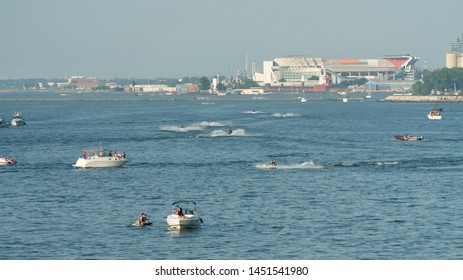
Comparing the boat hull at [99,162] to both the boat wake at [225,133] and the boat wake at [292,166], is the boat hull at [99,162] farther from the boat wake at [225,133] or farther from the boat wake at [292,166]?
the boat wake at [225,133]

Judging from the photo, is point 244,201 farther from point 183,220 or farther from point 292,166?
point 292,166

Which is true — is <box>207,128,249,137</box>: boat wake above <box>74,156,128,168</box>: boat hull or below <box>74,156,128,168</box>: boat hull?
below

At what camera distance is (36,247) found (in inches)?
2672

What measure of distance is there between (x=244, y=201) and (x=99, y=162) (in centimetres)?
3487

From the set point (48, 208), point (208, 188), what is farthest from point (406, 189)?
point (48, 208)

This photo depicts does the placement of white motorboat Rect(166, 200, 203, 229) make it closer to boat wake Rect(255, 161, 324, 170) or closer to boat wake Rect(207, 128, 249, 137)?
boat wake Rect(255, 161, 324, 170)

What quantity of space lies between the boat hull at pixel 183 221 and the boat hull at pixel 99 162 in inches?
1781

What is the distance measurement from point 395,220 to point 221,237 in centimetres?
1465

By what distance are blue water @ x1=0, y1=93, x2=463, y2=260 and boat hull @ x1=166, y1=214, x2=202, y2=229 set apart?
87 cm

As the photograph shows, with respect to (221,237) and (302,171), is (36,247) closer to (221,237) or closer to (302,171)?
(221,237)

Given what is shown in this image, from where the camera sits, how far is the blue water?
221 feet

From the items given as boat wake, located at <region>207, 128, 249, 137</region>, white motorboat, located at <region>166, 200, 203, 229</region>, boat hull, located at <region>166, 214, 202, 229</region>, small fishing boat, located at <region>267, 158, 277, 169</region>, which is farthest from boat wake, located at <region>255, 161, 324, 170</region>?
boat wake, located at <region>207, 128, 249, 137</region>

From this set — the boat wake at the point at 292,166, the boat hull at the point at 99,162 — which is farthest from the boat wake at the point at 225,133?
the boat wake at the point at 292,166

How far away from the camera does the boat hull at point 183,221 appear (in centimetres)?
7419
